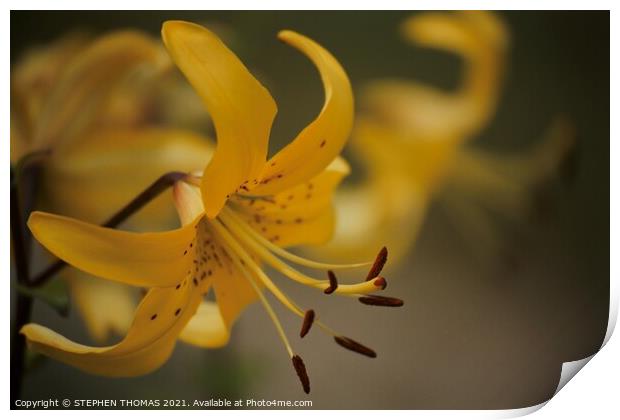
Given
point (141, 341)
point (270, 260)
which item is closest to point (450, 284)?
point (270, 260)

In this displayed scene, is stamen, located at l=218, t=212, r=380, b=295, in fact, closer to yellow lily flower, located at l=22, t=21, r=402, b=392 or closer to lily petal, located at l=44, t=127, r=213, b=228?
yellow lily flower, located at l=22, t=21, r=402, b=392

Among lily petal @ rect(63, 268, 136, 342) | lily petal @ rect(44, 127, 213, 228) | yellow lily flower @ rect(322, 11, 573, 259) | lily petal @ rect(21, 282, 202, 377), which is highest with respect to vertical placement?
yellow lily flower @ rect(322, 11, 573, 259)

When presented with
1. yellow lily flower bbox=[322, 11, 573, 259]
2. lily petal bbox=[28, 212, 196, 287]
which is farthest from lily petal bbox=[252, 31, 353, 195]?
yellow lily flower bbox=[322, 11, 573, 259]

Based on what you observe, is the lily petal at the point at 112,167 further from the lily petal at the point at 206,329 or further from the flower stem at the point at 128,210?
the lily petal at the point at 206,329

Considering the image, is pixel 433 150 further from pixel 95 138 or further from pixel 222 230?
pixel 95 138

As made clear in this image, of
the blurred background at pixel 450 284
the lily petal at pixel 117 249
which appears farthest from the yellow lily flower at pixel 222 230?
the blurred background at pixel 450 284
